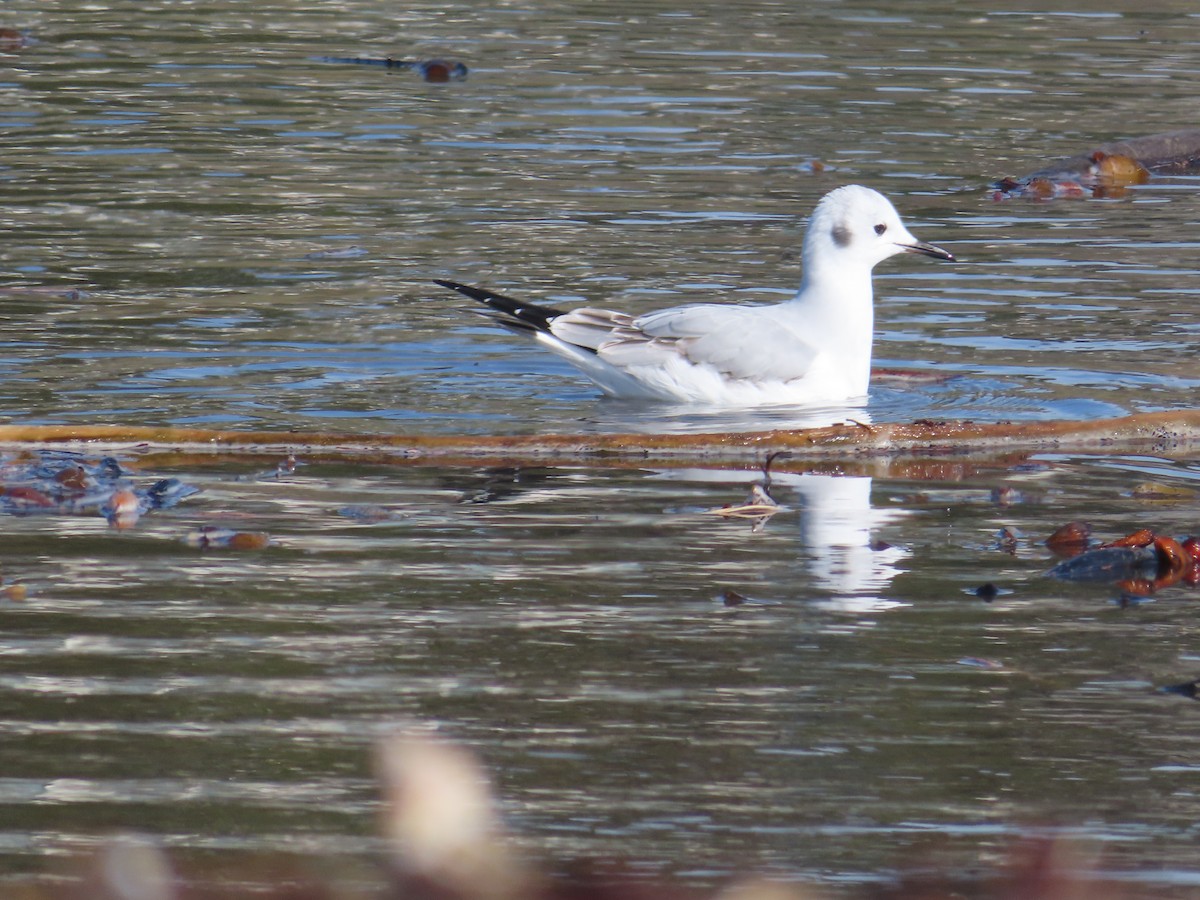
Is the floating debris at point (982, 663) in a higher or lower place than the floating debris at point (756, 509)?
higher

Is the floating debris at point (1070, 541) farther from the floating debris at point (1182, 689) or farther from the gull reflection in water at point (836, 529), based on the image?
the floating debris at point (1182, 689)

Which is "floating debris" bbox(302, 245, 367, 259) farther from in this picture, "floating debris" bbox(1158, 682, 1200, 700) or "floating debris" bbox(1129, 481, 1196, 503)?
"floating debris" bbox(1158, 682, 1200, 700)

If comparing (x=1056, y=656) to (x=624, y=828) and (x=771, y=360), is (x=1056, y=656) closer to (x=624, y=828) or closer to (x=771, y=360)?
(x=624, y=828)

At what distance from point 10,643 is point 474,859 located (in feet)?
11.1

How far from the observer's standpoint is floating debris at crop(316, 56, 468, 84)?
1844 centimetres

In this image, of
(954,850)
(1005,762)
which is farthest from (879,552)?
(954,850)

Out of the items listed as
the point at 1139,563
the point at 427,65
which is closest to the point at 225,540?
the point at 1139,563

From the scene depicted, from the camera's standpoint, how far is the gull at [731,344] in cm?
890

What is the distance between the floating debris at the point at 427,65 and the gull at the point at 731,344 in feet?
31.2

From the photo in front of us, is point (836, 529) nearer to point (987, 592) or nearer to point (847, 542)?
point (847, 542)

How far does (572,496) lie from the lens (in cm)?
717

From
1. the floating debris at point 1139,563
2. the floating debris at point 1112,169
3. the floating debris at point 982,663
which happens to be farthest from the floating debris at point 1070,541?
the floating debris at point 1112,169

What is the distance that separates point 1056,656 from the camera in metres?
5.44

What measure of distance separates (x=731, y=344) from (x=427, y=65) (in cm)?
1035
